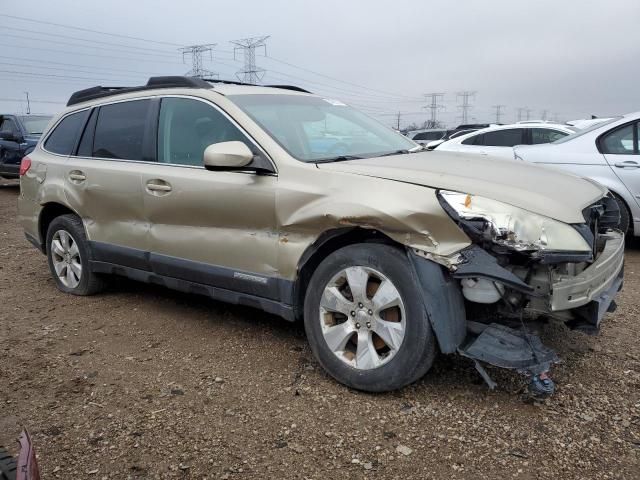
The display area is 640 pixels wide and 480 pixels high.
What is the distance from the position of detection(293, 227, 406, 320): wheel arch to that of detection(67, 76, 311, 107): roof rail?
151cm

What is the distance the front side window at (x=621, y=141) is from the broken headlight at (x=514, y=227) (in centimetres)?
410

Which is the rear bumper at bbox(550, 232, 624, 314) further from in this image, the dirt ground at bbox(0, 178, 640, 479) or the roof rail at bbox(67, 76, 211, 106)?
the roof rail at bbox(67, 76, 211, 106)

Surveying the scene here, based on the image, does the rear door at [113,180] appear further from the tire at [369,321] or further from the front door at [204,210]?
the tire at [369,321]

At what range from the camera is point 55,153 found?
5.02 meters

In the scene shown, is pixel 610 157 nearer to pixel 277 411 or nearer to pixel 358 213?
pixel 358 213

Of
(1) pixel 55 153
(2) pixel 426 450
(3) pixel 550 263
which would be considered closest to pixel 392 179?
(3) pixel 550 263

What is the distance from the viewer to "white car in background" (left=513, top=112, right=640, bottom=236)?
596 cm

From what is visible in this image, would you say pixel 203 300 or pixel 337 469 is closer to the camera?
pixel 337 469

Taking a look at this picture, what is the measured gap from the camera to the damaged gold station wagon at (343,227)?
2.73 meters

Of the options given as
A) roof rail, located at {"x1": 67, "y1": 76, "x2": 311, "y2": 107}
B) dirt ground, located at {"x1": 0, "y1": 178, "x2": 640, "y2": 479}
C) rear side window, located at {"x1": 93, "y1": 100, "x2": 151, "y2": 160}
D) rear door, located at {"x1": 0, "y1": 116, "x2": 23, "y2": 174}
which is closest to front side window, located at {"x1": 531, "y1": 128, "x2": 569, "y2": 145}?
dirt ground, located at {"x1": 0, "y1": 178, "x2": 640, "y2": 479}

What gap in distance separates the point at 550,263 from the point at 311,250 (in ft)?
4.15

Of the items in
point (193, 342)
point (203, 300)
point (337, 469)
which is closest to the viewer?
point (337, 469)

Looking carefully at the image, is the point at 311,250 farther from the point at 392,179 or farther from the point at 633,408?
the point at 633,408

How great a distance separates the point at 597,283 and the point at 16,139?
40.7ft
